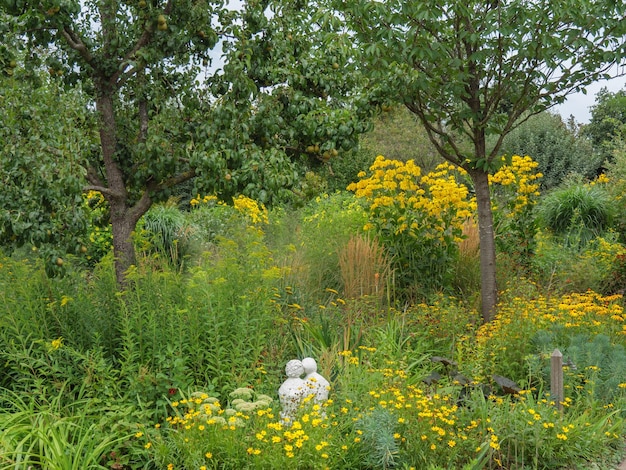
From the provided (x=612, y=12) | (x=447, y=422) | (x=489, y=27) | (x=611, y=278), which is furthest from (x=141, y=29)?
(x=611, y=278)

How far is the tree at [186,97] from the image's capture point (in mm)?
4723

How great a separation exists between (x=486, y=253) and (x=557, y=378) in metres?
2.45

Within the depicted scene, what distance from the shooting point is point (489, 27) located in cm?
563

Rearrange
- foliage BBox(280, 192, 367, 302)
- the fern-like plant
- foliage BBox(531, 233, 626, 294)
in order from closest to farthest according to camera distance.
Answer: the fern-like plant → foliage BBox(280, 192, 367, 302) → foliage BBox(531, 233, 626, 294)

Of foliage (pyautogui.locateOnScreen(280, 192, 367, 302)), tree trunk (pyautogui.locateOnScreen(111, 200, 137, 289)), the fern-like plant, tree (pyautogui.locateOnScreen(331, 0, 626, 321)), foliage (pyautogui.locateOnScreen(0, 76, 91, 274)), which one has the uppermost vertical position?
tree (pyautogui.locateOnScreen(331, 0, 626, 321))

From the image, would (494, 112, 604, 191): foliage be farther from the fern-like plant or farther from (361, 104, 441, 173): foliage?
the fern-like plant

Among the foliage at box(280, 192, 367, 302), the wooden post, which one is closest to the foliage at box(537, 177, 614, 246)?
the foliage at box(280, 192, 367, 302)

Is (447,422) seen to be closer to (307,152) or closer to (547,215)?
(307,152)

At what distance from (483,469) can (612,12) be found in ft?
14.4

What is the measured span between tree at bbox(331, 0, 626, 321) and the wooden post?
2261mm

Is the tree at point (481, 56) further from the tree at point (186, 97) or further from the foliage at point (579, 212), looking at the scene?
the foliage at point (579, 212)

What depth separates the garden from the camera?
3578 mm

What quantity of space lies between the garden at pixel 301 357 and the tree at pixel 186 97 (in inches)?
26.0

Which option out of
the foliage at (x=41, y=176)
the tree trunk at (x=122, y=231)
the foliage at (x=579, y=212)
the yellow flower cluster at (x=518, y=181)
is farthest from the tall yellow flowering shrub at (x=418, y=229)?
the foliage at (x=579, y=212)
